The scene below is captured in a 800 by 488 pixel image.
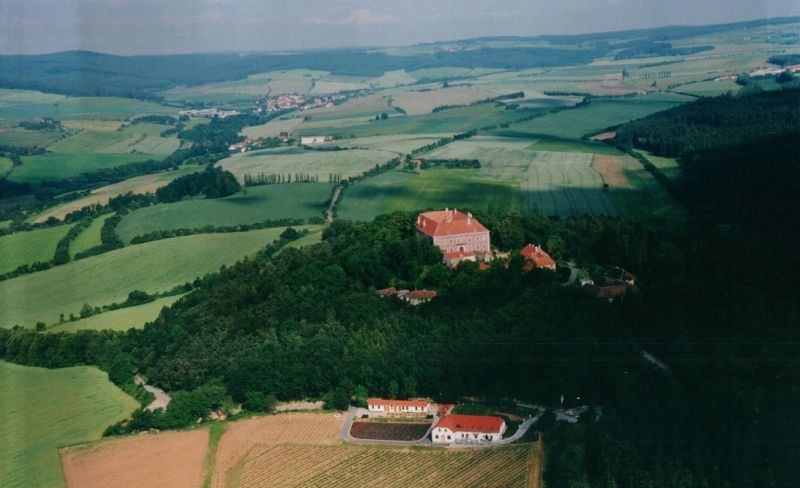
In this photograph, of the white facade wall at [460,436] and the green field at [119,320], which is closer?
the white facade wall at [460,436]

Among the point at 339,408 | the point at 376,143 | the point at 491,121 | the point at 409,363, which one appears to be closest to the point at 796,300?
the point at 409,363

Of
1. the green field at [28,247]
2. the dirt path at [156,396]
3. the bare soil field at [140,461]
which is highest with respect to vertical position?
the green field at [28,247]

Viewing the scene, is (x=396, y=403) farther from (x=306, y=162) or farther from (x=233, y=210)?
(x=306, y=162)

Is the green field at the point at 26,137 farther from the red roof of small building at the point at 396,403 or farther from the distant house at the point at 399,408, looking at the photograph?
the distant house at the point at 399,408

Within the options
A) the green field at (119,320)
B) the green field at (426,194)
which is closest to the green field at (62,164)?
the green field at (426,194)

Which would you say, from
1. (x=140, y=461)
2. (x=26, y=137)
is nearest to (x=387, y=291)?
(x=140, y=461)

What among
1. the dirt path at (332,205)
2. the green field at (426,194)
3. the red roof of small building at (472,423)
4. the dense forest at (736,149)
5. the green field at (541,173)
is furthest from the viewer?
the dirt path at (332,205)

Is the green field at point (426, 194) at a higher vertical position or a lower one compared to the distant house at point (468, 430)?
higher
